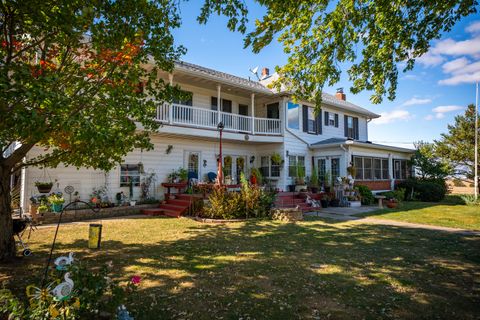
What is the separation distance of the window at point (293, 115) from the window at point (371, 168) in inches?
177

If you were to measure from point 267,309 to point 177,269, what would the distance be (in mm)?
2050

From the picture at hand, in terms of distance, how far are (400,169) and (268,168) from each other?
12.2 metres

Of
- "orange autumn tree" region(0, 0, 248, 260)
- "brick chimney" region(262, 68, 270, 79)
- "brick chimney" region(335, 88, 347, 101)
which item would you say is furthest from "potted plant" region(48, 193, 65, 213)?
"brick chimney" region(335, 88, 347, 101)

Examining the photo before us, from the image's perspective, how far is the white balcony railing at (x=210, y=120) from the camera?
496 inches

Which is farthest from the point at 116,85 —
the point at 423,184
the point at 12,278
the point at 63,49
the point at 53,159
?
the point at 423,184

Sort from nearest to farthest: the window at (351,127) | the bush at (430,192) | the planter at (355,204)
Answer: the planter at (355,204) < the bush at (430,192) < the window at (351,127)

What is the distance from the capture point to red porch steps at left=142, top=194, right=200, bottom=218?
35.8 feet

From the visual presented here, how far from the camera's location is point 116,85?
5266mm

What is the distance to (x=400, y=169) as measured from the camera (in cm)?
2152

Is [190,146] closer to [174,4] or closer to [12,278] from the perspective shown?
[174,4]

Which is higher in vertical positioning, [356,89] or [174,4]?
[174,4]

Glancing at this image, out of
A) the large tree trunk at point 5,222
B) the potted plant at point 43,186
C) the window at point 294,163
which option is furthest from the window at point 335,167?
the large tree trunk at point 5,222

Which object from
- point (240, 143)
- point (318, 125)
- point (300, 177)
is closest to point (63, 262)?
point (300, 177)

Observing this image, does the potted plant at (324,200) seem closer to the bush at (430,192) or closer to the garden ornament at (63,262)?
the bush at (430,192)
